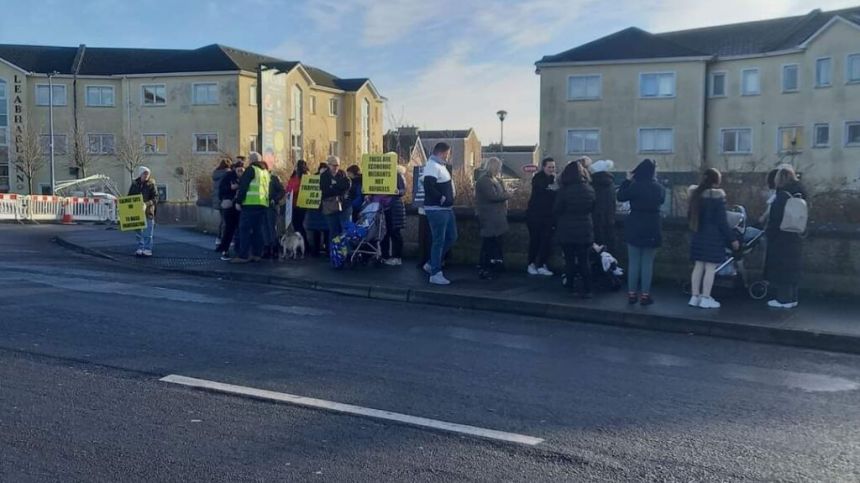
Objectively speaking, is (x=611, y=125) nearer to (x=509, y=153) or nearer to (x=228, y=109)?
(x=228, y=109)

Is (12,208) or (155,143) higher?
(155,143)

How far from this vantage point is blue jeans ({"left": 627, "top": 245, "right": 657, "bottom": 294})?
35.7ft

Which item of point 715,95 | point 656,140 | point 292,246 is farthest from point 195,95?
point 292,246

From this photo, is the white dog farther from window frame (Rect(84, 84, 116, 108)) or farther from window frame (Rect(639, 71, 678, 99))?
window frame (Rect(84, 84, 116, 108))

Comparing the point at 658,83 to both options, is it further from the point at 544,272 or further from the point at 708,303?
the point at 708,303

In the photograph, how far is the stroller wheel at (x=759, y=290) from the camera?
1117 cm

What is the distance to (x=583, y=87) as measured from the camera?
1906 inches

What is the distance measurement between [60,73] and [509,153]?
1865 inches

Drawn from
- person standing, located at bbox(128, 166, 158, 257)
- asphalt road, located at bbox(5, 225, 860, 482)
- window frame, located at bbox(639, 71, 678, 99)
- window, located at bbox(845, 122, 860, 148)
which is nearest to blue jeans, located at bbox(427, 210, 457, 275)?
asphalt road, located at bbox(5, 225, 860, 482)

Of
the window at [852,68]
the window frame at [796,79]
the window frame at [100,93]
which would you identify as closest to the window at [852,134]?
the window at [852,68]

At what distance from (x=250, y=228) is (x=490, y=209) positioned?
467 centimetres

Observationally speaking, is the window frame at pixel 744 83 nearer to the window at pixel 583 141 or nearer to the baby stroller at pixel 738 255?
the window at pixel 583 141

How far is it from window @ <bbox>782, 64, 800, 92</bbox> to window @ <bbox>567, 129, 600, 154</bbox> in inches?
390

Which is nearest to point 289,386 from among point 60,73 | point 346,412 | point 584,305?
point 346,412
